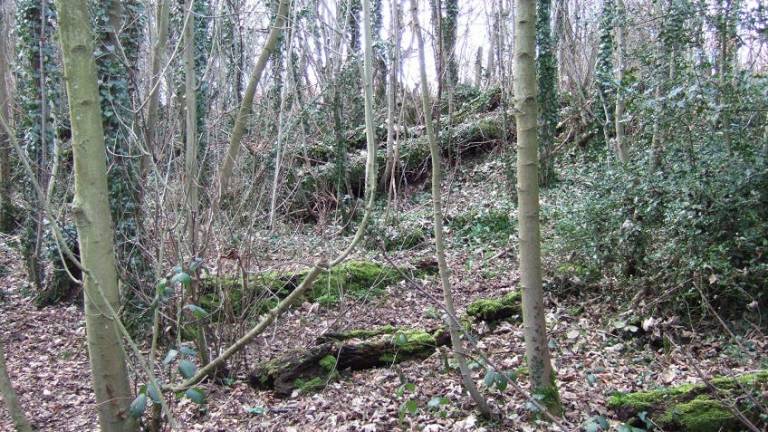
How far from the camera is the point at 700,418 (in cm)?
355

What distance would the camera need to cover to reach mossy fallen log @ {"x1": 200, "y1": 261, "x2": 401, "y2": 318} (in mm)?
5098

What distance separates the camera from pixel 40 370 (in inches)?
234

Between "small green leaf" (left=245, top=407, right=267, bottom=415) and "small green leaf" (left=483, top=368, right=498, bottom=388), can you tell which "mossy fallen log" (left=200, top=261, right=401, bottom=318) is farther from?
"small green leaf" (left=483, top=368, right=498, bottom=388)

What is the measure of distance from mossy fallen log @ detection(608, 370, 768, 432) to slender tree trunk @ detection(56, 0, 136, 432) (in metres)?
2.93

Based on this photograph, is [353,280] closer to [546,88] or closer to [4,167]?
[546,88]

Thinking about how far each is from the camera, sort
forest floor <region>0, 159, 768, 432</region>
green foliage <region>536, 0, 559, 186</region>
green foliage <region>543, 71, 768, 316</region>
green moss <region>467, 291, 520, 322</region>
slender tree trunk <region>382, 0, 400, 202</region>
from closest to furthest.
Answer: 1. forest floor <region>0, 159, 768, 432</region>
2. green foliage <region>543, 71, 768, 316</region>
3. green moss <region>467, 291, 520, 322</region>
4. slender tree trunk <region>382, 0, 400, 202</region>
5. green foliage <region>536, 0, 559, 186</region>

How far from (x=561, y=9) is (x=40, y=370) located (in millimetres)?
12884

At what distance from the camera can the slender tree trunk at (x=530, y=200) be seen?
3227 mm

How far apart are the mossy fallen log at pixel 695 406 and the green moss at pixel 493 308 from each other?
2125mm

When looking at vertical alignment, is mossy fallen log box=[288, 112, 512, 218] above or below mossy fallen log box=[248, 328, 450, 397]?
above

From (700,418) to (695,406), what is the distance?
0.08 m

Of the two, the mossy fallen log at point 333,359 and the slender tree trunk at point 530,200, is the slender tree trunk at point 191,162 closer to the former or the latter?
the mossy fallen log at point 333,359

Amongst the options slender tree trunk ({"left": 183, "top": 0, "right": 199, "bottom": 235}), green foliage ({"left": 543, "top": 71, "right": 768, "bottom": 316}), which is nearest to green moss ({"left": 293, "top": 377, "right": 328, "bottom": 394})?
slender tree trunk ({"left": 183, "top": 0, "right": 199, "bottom": 235})

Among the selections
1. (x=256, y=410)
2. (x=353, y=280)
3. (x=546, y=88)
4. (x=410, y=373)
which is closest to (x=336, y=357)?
(x=410, y=373)
